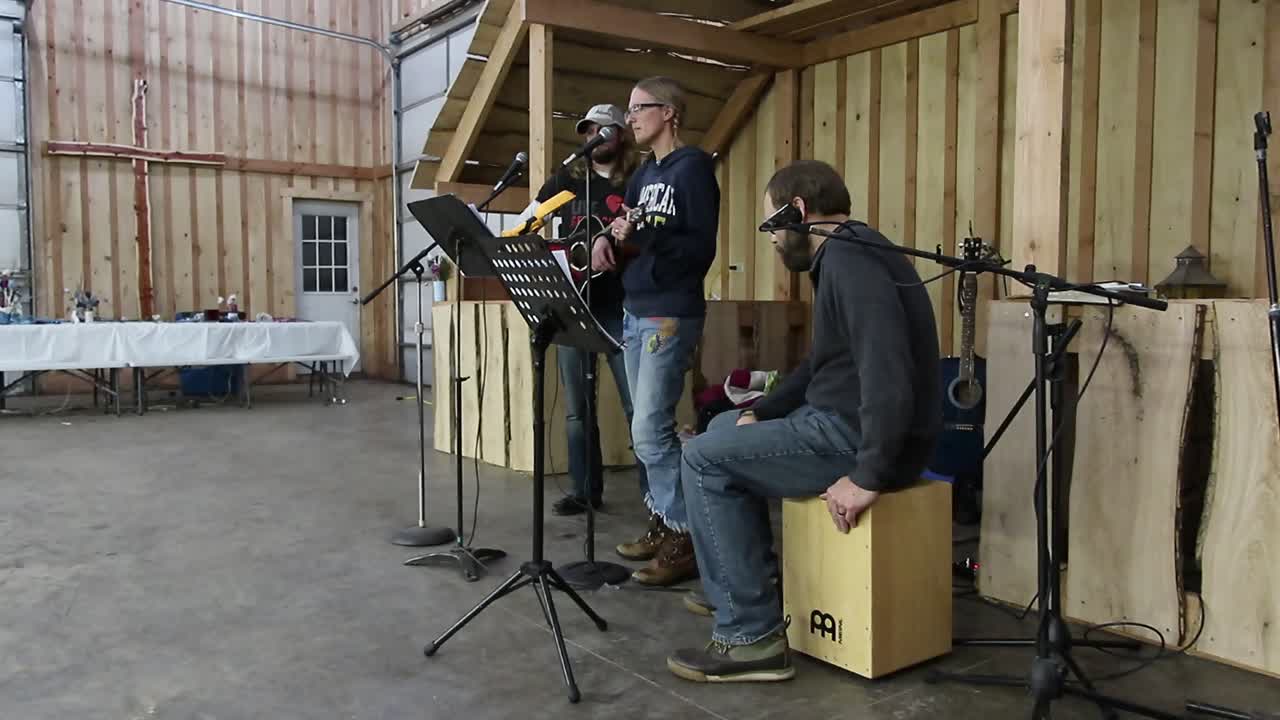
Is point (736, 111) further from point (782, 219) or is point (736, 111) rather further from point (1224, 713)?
point (1224, 713)

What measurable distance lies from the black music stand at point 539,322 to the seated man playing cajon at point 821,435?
391 millimetres

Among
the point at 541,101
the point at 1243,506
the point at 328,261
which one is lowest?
the point at 1243,506

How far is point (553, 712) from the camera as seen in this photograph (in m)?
2.19

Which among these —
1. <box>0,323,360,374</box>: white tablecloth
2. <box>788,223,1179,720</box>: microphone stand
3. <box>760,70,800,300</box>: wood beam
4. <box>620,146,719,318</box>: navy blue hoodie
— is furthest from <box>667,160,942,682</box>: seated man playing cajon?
<box>0,323,360,374</box>: white tablecloth

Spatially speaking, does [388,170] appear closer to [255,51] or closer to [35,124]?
[255,51]

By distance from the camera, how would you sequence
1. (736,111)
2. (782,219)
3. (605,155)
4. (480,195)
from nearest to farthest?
(782,219) < (605,155) < (480,195) < (736,111)

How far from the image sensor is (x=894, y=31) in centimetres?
559

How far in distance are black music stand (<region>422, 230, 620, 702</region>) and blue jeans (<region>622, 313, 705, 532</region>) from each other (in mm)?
373

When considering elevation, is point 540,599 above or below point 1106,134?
below

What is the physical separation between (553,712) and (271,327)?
687 cm

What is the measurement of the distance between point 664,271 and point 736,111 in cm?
382

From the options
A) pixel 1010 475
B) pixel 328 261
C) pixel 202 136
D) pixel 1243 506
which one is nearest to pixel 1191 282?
pixel 1010 475

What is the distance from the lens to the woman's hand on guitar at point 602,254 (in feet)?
9.77

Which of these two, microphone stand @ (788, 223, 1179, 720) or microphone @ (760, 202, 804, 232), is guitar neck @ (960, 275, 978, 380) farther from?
microphone @ (760, 202, 804, 232)
